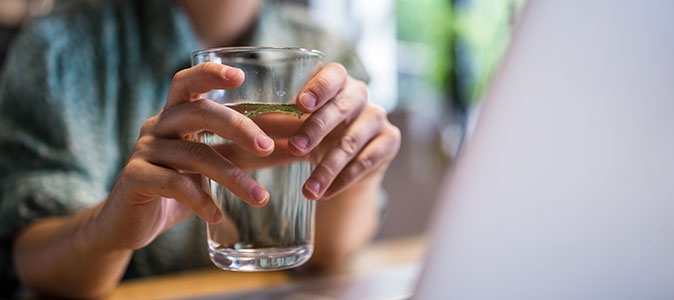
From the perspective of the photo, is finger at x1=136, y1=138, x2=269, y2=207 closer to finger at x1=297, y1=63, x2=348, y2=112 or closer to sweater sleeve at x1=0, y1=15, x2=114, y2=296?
finger at x1=297, y1=63, x2=348, y2=112

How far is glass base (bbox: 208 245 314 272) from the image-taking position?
389 mm

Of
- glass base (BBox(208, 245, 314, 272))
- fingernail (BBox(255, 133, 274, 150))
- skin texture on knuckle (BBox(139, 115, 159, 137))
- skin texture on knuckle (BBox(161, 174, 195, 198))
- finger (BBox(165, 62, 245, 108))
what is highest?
finger (BBox(165, 62, 245, 108))

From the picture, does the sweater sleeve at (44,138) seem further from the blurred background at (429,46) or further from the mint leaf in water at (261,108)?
the blurred background at (429,46)

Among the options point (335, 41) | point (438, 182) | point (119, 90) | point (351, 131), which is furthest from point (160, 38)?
point (438, 182)

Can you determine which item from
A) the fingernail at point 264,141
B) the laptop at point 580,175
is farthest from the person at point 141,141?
the laptop at point 580,175

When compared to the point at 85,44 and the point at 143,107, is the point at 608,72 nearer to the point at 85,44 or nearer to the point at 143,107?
the point at 143,107

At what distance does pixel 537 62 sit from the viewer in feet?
0.87

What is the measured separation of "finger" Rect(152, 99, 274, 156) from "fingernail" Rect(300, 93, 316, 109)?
0.03 m

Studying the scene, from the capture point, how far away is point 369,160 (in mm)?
481

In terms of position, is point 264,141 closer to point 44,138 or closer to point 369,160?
point 369,160

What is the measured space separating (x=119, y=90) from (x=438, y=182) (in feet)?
5.45

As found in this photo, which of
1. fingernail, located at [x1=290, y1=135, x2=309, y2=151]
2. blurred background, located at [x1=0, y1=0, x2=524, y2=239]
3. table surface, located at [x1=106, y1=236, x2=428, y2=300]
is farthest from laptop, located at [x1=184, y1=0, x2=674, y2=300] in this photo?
blurred background, located at [x1=0, y1=0, x2=524, y2=239]

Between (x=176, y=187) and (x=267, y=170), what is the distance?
6cm

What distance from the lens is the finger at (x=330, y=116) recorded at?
367mm
